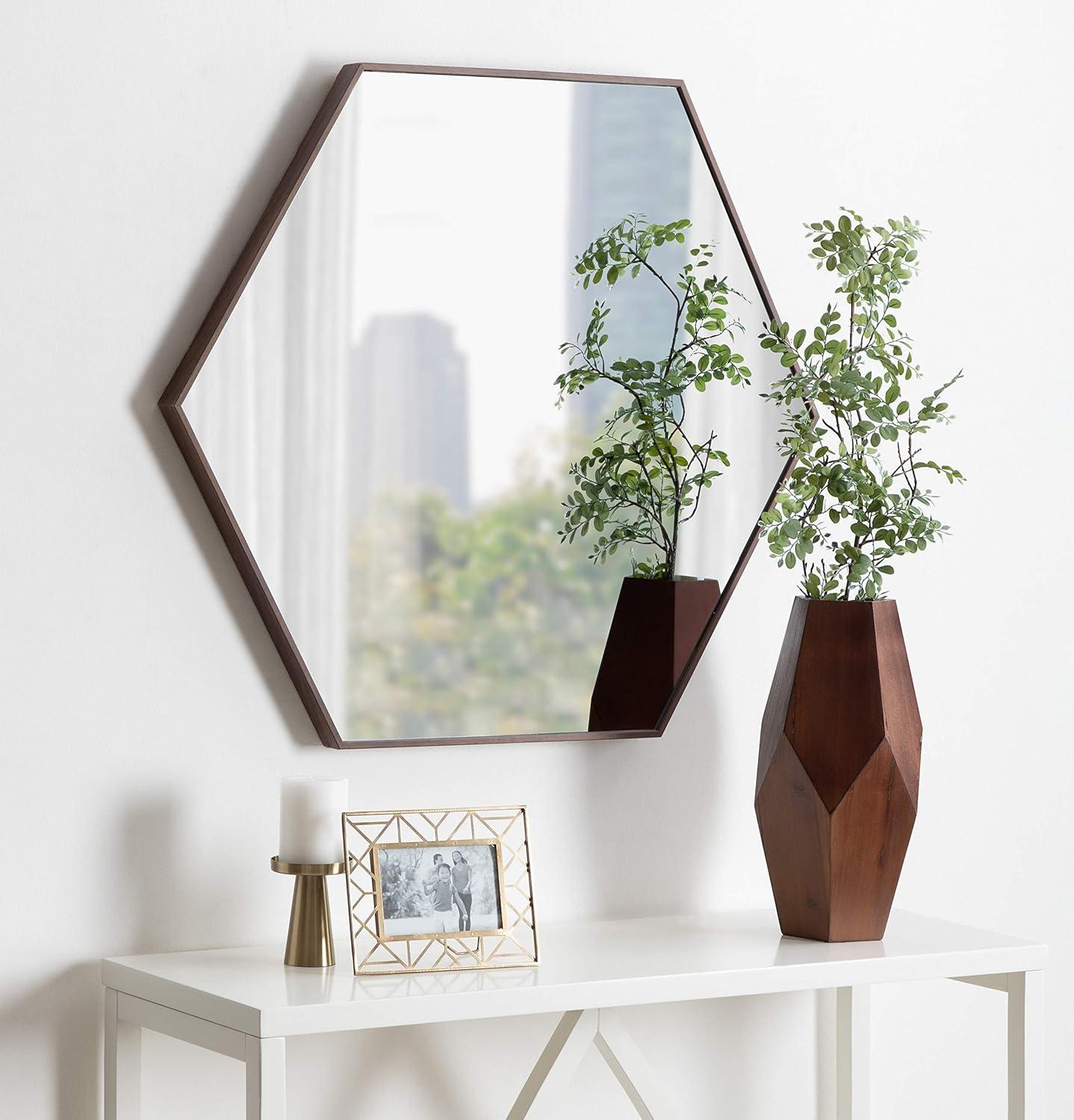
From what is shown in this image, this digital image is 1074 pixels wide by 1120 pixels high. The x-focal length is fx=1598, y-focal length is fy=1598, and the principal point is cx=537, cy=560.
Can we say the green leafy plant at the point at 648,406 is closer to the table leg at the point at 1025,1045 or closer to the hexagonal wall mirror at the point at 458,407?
the hexagonal wall mirror at the point at 458,407

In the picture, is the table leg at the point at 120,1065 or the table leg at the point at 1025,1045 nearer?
the table leg at the point at 120,1065

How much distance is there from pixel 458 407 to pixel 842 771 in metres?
0.48

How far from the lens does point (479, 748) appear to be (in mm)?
1506

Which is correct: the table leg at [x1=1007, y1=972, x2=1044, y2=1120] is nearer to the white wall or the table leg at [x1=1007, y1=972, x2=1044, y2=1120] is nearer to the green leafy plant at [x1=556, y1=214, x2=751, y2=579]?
the white wall

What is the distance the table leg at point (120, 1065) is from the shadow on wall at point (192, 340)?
277 mm

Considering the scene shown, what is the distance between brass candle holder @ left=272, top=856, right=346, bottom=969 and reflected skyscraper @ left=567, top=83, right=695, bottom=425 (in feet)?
1.64

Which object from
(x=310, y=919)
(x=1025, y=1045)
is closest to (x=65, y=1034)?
(x=310, y=919)

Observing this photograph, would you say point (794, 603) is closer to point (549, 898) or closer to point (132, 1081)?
point (549, 898)

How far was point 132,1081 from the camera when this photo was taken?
1.34 meters

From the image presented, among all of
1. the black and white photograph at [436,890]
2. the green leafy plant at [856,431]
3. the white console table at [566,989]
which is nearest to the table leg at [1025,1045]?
the white console table at [566,989]

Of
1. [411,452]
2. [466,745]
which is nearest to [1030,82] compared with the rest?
[411,452]

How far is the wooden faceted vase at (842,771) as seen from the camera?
55.4 inches

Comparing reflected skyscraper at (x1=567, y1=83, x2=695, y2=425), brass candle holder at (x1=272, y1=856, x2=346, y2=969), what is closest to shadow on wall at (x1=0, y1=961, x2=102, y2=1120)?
brass candle holder at (x1=272, y1=856, x2=346, y2=969)

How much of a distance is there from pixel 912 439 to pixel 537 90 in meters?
0.54
